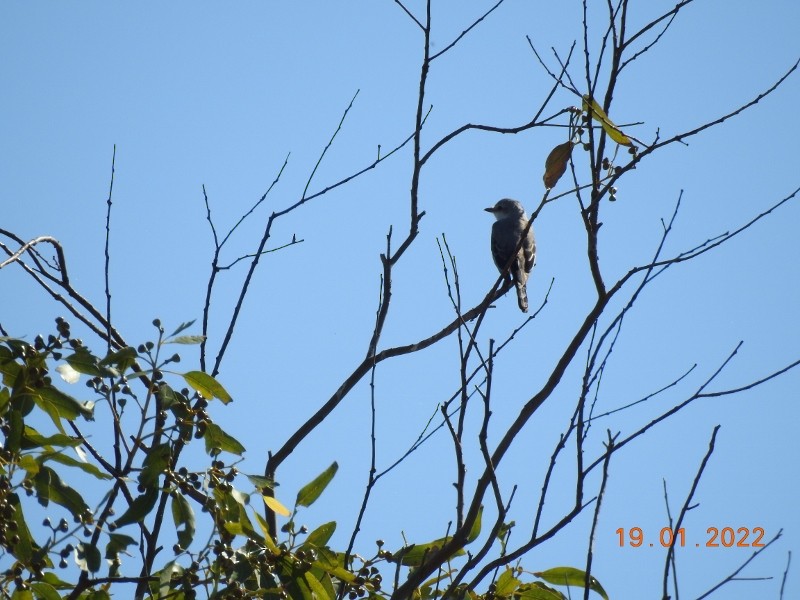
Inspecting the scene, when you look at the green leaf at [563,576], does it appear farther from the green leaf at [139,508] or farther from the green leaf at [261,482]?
the green leaf at [139,508]

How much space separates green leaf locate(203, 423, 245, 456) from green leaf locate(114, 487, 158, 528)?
219 millimetres

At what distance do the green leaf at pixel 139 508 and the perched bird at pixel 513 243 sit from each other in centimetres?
570

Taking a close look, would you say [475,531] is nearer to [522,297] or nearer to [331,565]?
[331,565]

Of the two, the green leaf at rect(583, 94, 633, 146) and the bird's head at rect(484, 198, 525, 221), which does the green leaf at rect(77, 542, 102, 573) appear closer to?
the green leaf at rect(583, 94, 633, 146)

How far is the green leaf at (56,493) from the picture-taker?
2688 mm

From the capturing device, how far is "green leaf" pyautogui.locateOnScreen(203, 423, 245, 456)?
2883mm

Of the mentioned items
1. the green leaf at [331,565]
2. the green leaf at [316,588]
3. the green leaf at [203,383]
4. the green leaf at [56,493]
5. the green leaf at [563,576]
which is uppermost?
the green leaf at [203,383]

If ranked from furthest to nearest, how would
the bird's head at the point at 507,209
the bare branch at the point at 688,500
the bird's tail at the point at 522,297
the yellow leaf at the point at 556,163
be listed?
the bird's head at the point at 507,209
the bird's tail at the point at 522,297
the yellow leaf at the point at 556,163
the bare branch at the point at 688,500

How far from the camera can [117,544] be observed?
2.64 metres

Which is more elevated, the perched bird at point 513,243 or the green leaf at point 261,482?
the perched bird at point 513,243

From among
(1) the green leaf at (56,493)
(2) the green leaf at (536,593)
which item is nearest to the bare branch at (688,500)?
(2) the green leaf at (536,593)

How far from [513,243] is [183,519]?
8079mm

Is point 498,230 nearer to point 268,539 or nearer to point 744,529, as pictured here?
point 744,529

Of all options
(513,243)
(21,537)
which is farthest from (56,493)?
(513,243)
